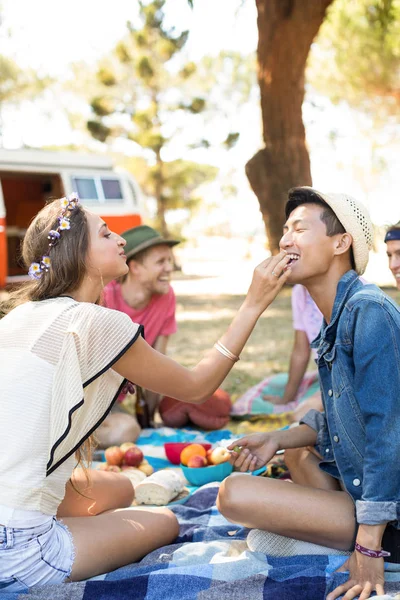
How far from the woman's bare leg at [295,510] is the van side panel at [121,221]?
11204 mm

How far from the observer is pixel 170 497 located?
3.21 metres

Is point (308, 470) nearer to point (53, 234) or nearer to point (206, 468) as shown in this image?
point (206, 468)

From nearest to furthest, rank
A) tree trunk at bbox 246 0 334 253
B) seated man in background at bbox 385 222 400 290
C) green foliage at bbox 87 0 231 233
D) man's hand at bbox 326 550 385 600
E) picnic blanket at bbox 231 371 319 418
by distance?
1. man's hand at bbox 326 550 385 600
2. seated man in background at bbox 385 222 400 290
3. picnic blanket at bbox 231 371 319 418
4. tree trunk at bbox 246 0 334 253
5. green foliage at bbox 87 0 231 233

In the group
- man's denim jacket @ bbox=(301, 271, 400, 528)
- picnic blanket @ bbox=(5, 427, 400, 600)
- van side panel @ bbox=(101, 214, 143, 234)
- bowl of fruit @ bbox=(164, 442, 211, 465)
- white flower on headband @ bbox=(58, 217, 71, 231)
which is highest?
van side panel @ bbox=(101, 214, 143, 234)

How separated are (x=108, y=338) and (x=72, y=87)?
88.1 ft

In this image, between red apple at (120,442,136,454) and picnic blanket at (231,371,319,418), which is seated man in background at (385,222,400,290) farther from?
red apple at (120,442,136,454)

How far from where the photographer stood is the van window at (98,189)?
516 inches

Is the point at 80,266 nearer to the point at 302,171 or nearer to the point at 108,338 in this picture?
the point at 108,338

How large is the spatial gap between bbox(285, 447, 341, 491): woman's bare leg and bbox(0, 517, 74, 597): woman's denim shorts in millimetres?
1029

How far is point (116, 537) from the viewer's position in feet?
7.80

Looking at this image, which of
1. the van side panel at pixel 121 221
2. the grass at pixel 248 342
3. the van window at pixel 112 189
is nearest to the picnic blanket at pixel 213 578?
the grass at pixel 248 342

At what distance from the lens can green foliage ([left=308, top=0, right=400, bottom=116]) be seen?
15.1 metres

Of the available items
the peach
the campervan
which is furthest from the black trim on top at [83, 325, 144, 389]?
the campervan

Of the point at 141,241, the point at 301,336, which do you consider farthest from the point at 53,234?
the point at 301,336
